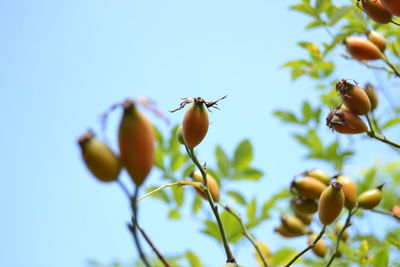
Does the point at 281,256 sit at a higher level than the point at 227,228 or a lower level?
lower

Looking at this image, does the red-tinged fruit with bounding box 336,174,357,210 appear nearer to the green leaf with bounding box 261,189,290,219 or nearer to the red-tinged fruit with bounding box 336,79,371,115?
the red-tinged fruit with bounding box 336,79,371,115

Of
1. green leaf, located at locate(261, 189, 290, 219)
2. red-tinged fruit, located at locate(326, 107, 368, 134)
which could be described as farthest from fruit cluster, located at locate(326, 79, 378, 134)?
green leaf, located at locate(261, 189, 290, 219)

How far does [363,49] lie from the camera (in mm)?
1884

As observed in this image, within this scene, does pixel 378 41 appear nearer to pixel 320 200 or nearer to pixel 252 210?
pixel 320 200

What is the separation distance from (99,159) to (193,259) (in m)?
1.27

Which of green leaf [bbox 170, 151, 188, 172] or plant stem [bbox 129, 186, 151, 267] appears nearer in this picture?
plant stem [bbox 129, 186, 151, 267]

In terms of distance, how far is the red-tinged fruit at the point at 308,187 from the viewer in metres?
1.81

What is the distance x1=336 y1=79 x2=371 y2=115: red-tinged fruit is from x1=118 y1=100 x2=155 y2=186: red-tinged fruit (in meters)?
0.89

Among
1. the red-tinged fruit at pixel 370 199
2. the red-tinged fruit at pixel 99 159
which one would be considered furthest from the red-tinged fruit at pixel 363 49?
the red-tinged fruit at pixel 99 159

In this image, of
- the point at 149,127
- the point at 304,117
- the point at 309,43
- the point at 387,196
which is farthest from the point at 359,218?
the point at 149,127

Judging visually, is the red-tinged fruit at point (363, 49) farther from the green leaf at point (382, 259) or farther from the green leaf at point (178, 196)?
the green leaf at point (178, 196)

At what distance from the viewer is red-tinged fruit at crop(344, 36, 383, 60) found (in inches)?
73.8

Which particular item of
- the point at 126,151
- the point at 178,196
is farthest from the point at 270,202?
the point at 126,151

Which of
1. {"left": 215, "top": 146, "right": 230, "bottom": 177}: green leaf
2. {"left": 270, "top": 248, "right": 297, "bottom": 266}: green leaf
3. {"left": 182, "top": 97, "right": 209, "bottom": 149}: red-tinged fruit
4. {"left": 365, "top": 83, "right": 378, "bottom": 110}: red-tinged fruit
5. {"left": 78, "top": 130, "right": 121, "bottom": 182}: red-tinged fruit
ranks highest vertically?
{"left": 78, "top": 130, "right": 121, "bottom": 182}: red-tinged fruit
